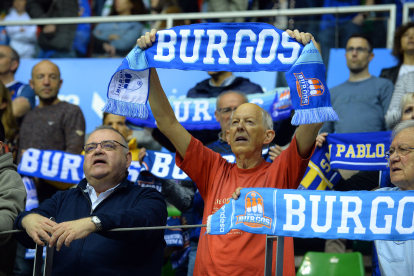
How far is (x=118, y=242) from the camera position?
321 centimetres

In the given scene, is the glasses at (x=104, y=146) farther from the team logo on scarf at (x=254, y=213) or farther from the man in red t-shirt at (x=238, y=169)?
the team logo on scarf at (x=254, y=213)

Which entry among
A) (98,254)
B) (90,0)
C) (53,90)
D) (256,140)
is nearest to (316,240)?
(256,140)

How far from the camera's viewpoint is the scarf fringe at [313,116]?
3.02m

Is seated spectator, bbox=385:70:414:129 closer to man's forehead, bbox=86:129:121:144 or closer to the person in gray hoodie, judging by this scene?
man's forehead, bbox=86:129:121:144

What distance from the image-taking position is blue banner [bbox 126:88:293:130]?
523 cm

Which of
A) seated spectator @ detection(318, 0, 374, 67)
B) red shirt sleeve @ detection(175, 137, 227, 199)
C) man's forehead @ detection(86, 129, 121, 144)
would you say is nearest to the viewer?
red shirt sleeve @ detection(175, 137, 227, 199)

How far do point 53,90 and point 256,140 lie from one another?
10.3 ft

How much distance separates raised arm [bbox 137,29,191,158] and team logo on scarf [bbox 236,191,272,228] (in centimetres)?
76

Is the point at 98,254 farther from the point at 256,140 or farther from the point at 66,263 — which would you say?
the point at 256,140

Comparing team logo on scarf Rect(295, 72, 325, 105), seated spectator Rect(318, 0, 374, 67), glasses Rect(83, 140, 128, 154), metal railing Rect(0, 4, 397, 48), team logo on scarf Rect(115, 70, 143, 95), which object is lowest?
glasses Rect(83, 140, 128, 154)

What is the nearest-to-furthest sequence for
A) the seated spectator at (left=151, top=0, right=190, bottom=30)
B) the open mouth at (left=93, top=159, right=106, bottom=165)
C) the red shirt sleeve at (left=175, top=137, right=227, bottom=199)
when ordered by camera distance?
the red shirt sleeve at (left=175, top=137, right=227, bottom=199) → the open mouth at (left=93, top=159, right=106, bottom=165) → the seated spectator at (left=151, top=0, right=190, bottom=30)

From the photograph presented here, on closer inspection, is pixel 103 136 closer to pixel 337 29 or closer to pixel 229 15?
pixel 229 15

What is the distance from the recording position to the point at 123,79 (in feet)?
11.8

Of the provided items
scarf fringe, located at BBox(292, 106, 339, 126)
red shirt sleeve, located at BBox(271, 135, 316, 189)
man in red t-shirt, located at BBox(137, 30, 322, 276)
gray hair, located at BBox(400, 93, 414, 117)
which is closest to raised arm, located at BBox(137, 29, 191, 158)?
man in red t-shirt, located at BBox(137, 30, 322, 276)
